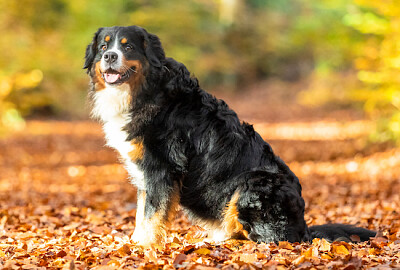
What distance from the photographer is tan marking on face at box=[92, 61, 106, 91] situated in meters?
4.71

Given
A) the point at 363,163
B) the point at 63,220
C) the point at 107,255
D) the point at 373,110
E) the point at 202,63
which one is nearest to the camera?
the point at 107,255

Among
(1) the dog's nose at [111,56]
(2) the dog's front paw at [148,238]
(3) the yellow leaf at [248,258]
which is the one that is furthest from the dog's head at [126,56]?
(3) the yellow leaf at [248,258]

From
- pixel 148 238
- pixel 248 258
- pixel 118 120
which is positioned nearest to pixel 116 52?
pixel 118 120

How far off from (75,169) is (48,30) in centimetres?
1112

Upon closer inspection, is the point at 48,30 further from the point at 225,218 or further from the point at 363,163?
the point at 225,218

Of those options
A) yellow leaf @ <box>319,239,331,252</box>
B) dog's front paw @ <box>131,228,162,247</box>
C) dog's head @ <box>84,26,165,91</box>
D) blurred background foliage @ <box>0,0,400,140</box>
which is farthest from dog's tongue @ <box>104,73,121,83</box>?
blurred background foliage @ <box>0,0,400,140</box>

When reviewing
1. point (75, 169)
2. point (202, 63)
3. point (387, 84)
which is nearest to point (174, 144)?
point (75, 169)

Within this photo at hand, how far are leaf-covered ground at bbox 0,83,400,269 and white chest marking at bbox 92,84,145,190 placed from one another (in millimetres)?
747

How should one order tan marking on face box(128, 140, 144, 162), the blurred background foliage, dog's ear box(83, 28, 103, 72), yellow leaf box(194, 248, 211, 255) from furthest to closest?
1. the blurred background foliage
2. dog's ear box(83, 28, 103, 72)
3. tan marking on face box(128, 140, 144, 162)
4. yellow leaf box(194, 248, 211, 255)

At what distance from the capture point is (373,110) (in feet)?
39.7

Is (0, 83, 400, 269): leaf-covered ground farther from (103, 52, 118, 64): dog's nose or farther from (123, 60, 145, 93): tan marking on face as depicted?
(103, 52, 118, 64): dog's nose

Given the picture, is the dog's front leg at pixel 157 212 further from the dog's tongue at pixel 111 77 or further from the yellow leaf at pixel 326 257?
the yellow leaf at pixel 326 257

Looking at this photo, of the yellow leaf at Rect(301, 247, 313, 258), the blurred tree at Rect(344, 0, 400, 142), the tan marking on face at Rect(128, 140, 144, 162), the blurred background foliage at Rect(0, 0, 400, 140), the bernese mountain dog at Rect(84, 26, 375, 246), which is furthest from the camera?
the blurred background foliage at Rect(0, 0, 400, 140)

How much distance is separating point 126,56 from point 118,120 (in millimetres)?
654
